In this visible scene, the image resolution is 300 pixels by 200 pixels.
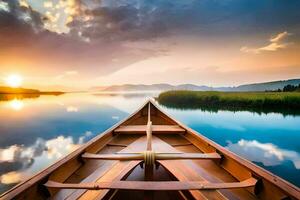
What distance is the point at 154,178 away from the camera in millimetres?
2475

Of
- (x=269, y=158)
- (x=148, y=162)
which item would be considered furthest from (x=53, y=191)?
(x=269, y=158)

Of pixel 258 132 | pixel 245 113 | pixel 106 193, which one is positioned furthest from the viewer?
pixel 245 113

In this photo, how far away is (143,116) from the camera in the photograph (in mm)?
6145

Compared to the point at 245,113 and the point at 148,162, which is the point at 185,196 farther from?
the point at 245,113

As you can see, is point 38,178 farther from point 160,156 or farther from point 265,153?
point 265,153

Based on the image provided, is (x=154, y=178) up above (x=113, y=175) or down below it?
below

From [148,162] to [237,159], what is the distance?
952 millimetres

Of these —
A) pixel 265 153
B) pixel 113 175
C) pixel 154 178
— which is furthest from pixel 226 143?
pixel 113 175

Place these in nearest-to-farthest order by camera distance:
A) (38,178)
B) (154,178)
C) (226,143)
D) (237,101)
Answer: (38,178) → (154,178) → (226,143) → (237,101)

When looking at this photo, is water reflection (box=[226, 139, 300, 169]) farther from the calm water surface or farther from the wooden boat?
the wooden boat

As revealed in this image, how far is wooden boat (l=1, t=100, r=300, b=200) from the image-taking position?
1634 millimetres

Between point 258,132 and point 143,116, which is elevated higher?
point 143,116

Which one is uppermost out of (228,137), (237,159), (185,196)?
(237,159)

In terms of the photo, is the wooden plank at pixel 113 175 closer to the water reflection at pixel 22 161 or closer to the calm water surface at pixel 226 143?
the calm water surface at pixel 226 143
